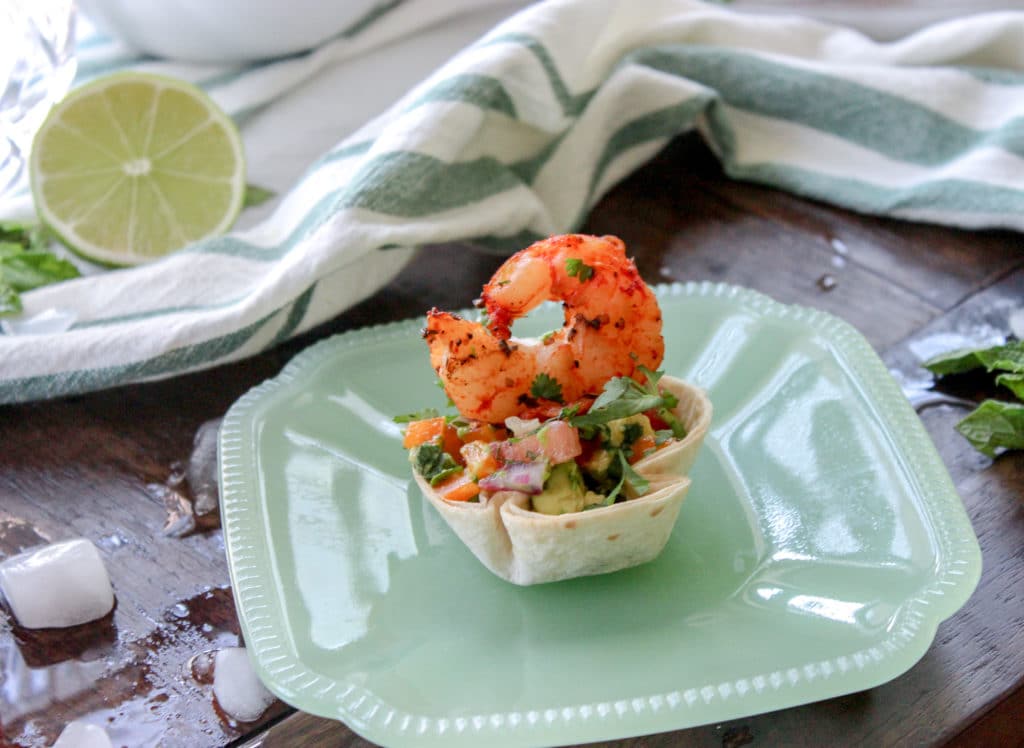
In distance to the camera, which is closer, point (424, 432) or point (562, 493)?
point (562, 493)

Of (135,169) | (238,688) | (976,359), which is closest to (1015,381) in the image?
(976,359)

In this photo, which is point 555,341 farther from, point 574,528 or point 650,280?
point 650,280

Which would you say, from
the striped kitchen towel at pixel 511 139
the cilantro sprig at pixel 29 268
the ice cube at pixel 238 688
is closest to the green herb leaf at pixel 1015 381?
the striped kitchen towel at pixel 511 139

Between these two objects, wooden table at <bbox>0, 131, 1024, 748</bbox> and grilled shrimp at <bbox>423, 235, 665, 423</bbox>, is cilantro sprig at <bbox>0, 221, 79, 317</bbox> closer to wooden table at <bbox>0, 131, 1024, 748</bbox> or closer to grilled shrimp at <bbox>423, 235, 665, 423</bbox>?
wooden table at <bbox>0, 131, 1024, 748</bbox>

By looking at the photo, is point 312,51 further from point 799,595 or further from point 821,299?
point 799,595

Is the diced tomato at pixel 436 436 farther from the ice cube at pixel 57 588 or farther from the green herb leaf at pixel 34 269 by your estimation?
the green herb leaf at pixel 34 269

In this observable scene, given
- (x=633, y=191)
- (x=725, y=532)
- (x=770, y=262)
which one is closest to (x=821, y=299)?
(x=770, y=262)
